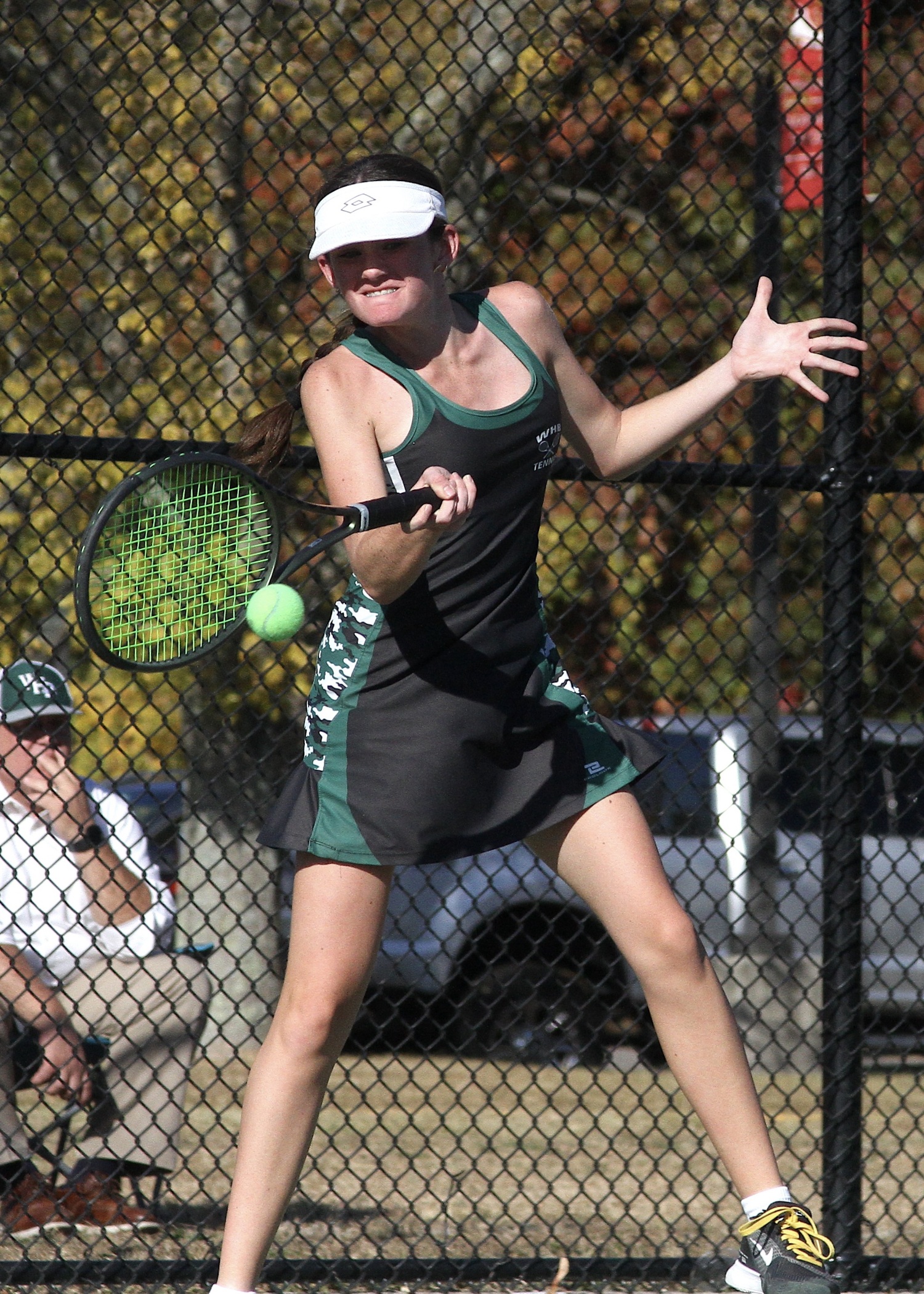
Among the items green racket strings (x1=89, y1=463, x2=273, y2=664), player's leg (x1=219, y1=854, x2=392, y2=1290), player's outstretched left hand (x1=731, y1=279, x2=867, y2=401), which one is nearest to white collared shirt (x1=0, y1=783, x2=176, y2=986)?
player's leg (x1=219, y1=854, x2=392, y2=1290)

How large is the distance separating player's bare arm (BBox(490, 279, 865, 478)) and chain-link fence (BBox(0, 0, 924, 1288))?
657mm

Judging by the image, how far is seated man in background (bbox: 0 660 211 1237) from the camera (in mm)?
3674

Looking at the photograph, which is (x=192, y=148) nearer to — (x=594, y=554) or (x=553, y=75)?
(x=553, y=75)

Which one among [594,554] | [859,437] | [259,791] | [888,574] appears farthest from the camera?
[888,574]

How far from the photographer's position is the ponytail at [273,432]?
254 cm

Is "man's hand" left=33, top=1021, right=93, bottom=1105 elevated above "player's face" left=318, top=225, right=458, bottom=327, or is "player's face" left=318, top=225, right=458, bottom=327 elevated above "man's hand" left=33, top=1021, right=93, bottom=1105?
"player's face" left=318, top=225, right=458, bottom=327

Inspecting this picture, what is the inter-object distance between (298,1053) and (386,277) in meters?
1.24

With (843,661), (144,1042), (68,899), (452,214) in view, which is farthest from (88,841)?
(452,214)

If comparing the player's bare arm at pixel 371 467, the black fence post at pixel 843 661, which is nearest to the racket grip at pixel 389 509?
the player's bare arm at pixel 371 467

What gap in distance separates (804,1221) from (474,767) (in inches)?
35.9

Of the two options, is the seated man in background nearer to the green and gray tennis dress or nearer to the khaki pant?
the khaki pant

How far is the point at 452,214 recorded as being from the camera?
536 centimetres

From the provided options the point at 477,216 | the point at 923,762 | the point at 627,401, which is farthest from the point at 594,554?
the point at 923,762

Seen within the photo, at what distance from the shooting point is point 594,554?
23.0 feet
